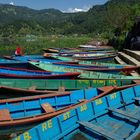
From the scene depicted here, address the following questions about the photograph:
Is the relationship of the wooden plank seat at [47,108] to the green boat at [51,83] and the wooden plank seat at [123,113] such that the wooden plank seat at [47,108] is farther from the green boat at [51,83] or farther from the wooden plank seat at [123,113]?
the green boat at [51,83]

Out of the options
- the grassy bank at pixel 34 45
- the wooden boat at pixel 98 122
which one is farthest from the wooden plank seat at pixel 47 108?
the grassy bank at pixel 34 45

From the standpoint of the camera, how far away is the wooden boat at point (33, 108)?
25.4 ft

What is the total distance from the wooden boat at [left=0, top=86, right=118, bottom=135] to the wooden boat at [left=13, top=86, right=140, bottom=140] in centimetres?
63

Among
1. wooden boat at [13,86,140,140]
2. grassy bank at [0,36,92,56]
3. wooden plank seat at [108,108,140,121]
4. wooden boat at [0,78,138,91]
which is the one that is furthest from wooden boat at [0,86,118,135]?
grassy bank at [0,36,92,56]

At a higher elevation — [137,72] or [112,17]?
[112,17]

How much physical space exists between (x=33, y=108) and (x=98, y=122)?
225cm

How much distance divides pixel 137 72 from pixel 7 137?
11529 millimetres

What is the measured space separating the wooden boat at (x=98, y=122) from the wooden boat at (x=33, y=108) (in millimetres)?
628

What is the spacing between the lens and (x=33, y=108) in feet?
30.7

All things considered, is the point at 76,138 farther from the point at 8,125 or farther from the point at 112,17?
the point at 112,17

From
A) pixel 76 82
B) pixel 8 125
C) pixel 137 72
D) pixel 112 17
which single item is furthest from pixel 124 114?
pixel 112 17

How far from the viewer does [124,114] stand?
27.7 ft

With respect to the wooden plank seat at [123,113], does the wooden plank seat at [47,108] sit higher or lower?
lower

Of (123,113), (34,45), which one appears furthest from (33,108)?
(34,45)
